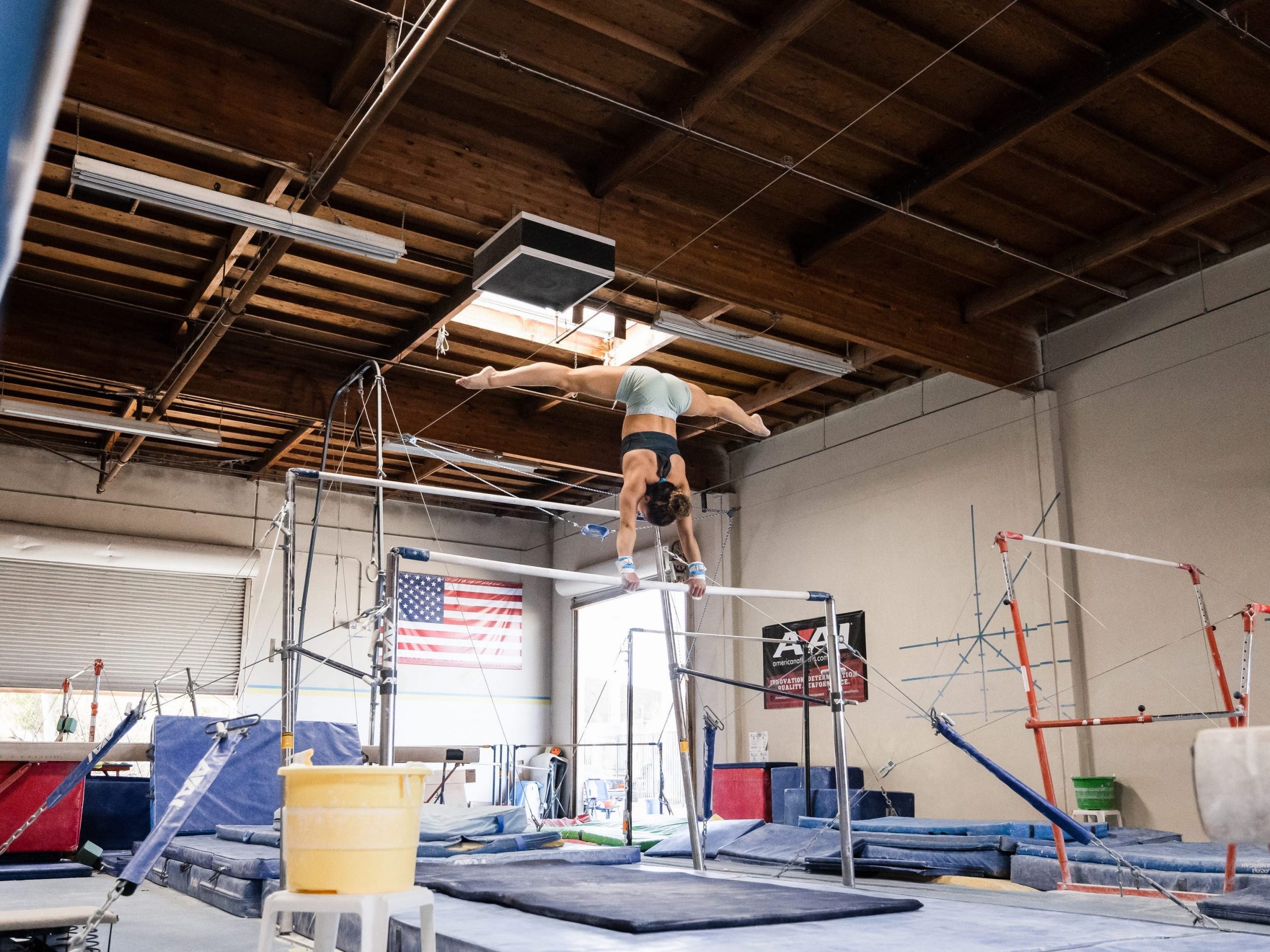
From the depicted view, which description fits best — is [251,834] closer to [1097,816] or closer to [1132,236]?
[1097,816]

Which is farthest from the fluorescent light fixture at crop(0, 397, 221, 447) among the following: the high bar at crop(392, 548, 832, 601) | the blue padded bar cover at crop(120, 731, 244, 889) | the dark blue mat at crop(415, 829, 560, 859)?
the blue padded bar cover at crop(120, 731, 244, 889)

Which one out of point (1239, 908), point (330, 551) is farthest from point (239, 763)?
point (1239, 908)

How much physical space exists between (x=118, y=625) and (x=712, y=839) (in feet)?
25.5

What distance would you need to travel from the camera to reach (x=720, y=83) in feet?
19.4

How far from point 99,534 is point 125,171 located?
7600 mm

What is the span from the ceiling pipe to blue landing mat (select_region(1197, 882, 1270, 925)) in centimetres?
519

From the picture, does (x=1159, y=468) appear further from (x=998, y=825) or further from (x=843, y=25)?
(x=843, y=25)

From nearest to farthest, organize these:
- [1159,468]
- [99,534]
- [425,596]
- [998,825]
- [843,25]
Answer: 1. [843,25]
2. [998,825]
3. [1159,468]
4. [99,534]
5. [425,596]

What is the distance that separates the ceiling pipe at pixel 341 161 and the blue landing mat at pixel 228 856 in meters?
3.83

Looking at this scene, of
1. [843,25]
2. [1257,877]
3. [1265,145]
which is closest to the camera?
[1257,877]

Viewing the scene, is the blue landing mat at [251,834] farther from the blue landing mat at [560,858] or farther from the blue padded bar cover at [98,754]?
the blue padded bar cover at [98,754]

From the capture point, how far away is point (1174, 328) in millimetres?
8016

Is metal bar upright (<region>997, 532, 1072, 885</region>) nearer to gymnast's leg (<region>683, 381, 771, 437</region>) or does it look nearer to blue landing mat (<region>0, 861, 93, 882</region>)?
gymnast's leg (<region>683, 381, 771, 437</region>)

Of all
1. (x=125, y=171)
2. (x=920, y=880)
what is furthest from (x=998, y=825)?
(x=125, y=171)
